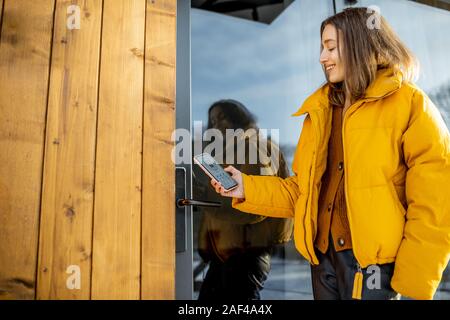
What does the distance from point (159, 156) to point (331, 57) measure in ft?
2.25

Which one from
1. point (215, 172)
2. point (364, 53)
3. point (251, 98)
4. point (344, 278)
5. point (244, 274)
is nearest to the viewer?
point (344, 278)

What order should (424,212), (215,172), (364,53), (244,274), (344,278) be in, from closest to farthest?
(424,212) → (344,278) → (364,53) → (215,172) → (244,274)

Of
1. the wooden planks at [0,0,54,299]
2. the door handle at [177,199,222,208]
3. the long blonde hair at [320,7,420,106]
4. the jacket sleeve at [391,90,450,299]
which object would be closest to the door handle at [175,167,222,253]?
the door handle at [177,199,222,208]

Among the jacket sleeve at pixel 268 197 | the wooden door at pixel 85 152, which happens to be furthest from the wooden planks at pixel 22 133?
the jacket sleeve at pixel 268 197

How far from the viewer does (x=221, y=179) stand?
5.17 feet

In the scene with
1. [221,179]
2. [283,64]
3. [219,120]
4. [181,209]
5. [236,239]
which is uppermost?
[283,64]

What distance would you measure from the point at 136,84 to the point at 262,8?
36.9 inches

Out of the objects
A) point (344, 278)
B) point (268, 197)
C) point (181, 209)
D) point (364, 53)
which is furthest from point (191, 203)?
point (364, 53)

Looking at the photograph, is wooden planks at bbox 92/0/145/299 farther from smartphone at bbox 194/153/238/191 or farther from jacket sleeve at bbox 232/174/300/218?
jacket sleeve at bbox 232/174/300/218

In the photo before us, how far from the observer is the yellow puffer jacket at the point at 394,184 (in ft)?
4.01

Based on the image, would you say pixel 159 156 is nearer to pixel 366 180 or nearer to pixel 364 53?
pixel 366 180

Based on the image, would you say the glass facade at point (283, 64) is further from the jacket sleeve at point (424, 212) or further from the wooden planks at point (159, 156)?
the jacket sleeve at point (424, 212)
